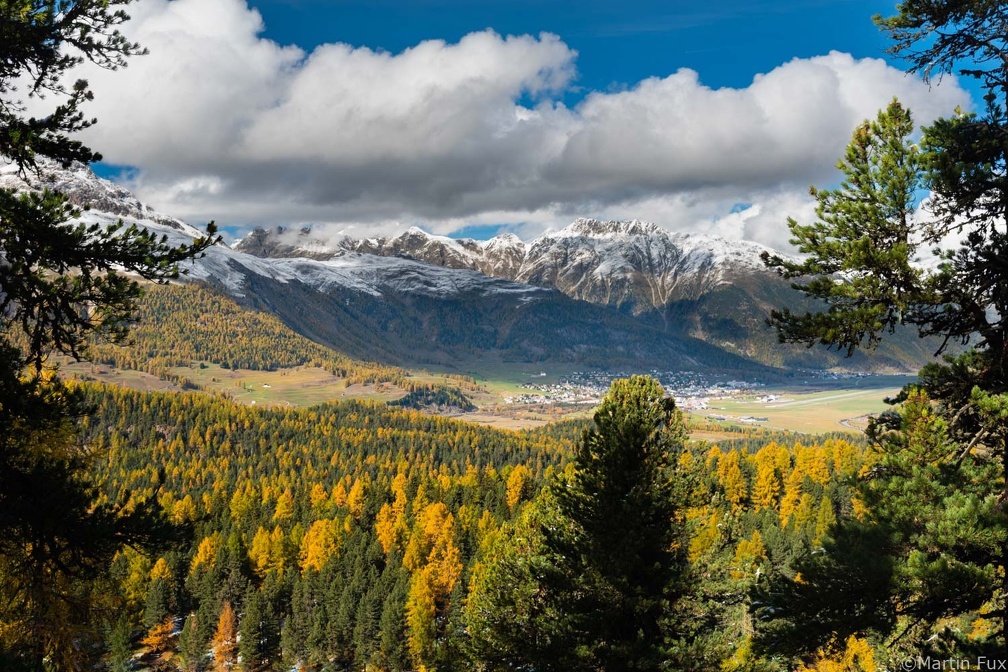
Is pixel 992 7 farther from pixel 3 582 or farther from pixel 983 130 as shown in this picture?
pixel 3 582

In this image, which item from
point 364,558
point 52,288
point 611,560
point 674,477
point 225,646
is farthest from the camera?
point 364,558

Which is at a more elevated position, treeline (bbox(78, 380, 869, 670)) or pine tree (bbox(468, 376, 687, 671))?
pine tree (bbox(468, 376, 687, 671))

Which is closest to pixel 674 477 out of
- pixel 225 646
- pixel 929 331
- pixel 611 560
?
pixel 611 560

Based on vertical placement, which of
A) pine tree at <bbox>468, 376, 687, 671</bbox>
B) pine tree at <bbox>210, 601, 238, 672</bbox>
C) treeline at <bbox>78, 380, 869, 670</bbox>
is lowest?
pine tree at <bbox>210, 601, 238, 672</bbox>

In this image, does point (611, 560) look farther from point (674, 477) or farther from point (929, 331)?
point (929, 331)

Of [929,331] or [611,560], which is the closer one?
[929,331]

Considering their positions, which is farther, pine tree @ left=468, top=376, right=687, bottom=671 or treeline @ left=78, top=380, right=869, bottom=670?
treeline @ left=78, top=380, right=869, bottom=670

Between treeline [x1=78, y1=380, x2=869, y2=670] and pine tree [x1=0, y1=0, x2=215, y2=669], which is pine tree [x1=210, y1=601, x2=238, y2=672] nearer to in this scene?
treeline [x1=78, y1=380, x2=869, y2=670]

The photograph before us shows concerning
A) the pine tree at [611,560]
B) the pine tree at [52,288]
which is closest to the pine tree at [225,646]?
the pine tree at [611,560]

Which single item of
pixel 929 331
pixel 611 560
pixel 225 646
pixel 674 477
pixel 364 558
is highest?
pixel 929 331

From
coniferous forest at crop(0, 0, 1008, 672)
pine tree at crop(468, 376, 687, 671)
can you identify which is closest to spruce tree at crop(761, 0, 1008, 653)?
coniferous forest at crop(0, 0, 1008, 672)

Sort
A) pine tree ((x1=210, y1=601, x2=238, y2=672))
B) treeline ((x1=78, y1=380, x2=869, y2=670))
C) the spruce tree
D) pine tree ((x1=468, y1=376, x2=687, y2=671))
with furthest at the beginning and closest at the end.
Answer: pine tree ((x1=210, y1=601, x2=238, y2=672)) < treeline ((x1=78, y1=380, x2=869, y2=670)) < pine tree ((x1=468, y1=376, x2=687, y2=671)) < the spruce tree

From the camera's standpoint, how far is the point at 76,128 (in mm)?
11969

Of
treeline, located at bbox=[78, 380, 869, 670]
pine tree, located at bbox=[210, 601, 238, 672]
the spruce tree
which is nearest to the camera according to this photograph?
the spruce tree
